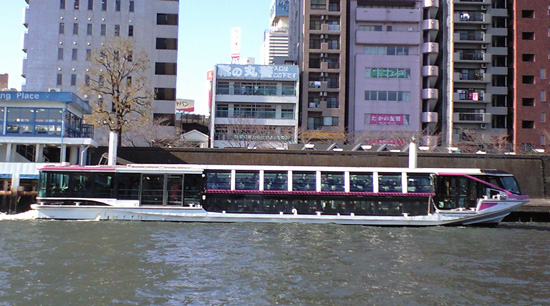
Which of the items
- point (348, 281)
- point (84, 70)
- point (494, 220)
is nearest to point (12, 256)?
point (348, 281)

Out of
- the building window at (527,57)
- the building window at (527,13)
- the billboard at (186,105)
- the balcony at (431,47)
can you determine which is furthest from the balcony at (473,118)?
the billboard at (186,105)

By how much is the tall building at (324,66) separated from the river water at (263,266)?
3878cm

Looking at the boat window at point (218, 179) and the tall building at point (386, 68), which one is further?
the tall building at point (386, 68)

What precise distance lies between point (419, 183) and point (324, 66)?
3780cm

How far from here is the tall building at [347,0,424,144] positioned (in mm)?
63406

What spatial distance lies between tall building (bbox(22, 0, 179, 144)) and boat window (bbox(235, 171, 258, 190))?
34399 millimetres

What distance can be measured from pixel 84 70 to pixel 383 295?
55047 millimetres

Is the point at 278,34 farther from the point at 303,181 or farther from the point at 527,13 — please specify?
the point at 303,181

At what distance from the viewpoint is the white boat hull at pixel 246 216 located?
1096 inches

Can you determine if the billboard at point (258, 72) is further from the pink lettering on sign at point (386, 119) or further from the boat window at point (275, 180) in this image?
the boat window at point (275, 180)

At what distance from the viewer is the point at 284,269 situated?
54.9 feet

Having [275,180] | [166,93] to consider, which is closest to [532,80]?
[166,93]

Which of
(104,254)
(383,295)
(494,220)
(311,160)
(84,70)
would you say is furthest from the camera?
(84,70)

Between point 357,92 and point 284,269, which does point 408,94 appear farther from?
point 284,269
